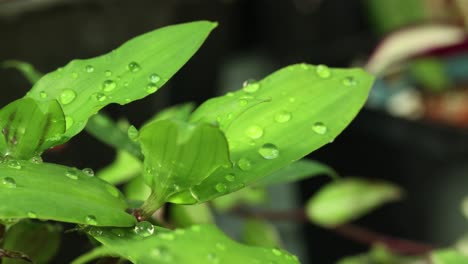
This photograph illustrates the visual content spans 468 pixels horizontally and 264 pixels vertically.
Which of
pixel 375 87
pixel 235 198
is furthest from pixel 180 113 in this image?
pixel 375 87

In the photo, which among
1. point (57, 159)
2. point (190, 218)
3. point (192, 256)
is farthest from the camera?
point (57, 159)

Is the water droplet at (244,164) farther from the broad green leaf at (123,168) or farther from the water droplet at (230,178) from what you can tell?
the broad green leaf at (123,168)

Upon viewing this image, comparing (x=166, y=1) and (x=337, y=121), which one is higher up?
(x=337, y=121)

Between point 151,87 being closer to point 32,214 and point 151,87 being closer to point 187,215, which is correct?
point 32,214

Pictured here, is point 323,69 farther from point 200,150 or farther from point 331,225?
point 331,225

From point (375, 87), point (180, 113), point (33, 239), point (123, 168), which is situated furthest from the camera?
point (375, 87)

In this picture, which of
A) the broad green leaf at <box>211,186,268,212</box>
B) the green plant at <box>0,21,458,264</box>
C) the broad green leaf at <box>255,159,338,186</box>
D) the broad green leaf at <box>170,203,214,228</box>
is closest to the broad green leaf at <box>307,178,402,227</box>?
the broad green leaf at <box>211,186,268,212</box>

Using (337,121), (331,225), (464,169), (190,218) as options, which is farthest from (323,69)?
(464,169)
